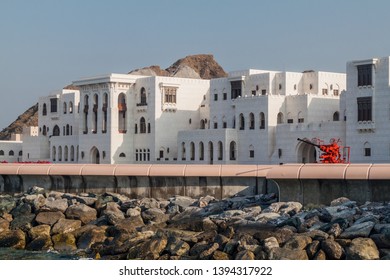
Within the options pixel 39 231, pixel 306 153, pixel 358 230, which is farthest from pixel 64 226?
pixel 306 153

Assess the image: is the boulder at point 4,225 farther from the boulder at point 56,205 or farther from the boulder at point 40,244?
the boulder at point 40,244

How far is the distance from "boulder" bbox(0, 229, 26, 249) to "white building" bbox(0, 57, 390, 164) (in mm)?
27827

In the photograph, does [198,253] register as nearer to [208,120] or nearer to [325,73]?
[325,73]

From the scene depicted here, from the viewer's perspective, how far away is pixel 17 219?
123 feet

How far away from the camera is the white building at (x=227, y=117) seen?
183 ft

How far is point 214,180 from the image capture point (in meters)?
42.4

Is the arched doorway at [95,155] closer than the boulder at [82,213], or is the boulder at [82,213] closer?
the boulder at [82,213]

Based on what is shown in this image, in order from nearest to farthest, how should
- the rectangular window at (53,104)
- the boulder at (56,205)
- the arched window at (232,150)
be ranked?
the boulder at (56,205) → the arched window at (232,150) → the rectangular window at (53,104)

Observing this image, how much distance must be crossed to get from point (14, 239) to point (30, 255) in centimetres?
273

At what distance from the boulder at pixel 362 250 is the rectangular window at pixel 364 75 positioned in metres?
30.2

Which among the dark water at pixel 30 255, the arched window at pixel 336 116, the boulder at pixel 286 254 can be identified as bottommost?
the dark water at pixel 30 255

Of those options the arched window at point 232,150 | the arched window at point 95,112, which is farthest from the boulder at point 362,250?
the arched window at point 95,112
